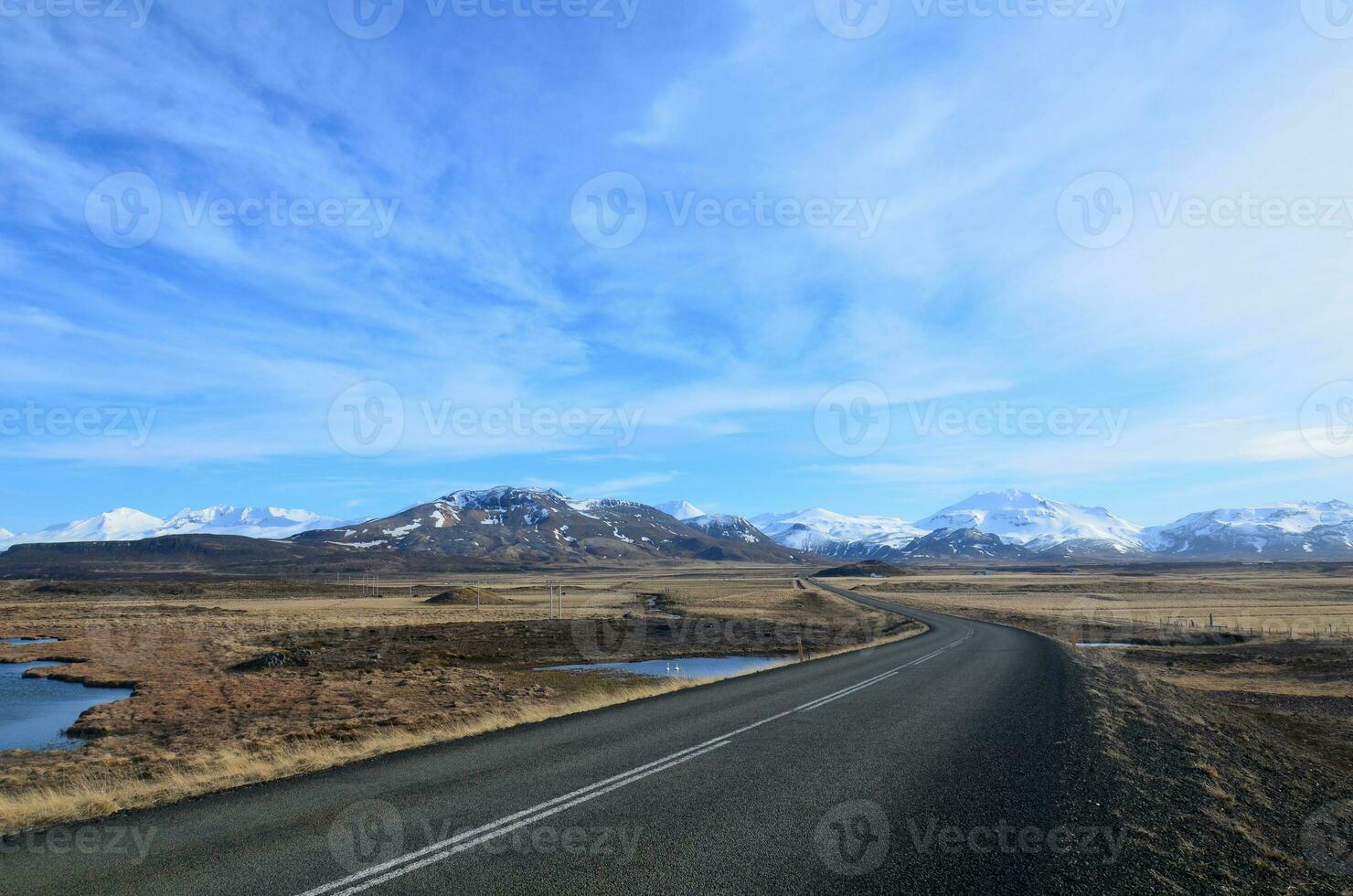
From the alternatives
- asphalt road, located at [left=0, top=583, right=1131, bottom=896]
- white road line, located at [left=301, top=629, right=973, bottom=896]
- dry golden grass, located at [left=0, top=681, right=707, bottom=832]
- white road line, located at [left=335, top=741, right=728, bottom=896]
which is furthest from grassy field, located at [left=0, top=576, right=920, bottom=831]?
white road line, located at [left=335, top=741, right=728, bottom=896]

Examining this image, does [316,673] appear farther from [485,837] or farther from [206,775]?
[485,837]

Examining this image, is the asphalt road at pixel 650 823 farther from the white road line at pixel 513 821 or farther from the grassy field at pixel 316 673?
the grassy field at pixel 316 673

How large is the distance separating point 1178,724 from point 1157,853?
10467 millimetres

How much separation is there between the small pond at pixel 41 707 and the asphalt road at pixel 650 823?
14019 mm

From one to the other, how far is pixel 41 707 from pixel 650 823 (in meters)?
28.1

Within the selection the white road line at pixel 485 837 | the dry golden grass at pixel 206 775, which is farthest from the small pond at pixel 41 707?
the white road line at pixel 485 837

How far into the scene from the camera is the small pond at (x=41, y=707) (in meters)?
20.3

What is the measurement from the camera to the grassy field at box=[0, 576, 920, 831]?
13727 millimetres

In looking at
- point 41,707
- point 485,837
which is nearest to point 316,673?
point 41,707

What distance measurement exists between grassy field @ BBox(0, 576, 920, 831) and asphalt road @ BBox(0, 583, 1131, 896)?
2.37m

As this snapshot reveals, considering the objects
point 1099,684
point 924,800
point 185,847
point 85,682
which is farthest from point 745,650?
point 185,847

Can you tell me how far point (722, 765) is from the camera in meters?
12.1

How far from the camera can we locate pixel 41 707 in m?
26.1

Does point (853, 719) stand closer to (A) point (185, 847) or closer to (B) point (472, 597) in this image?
(A) point (185, 847)
